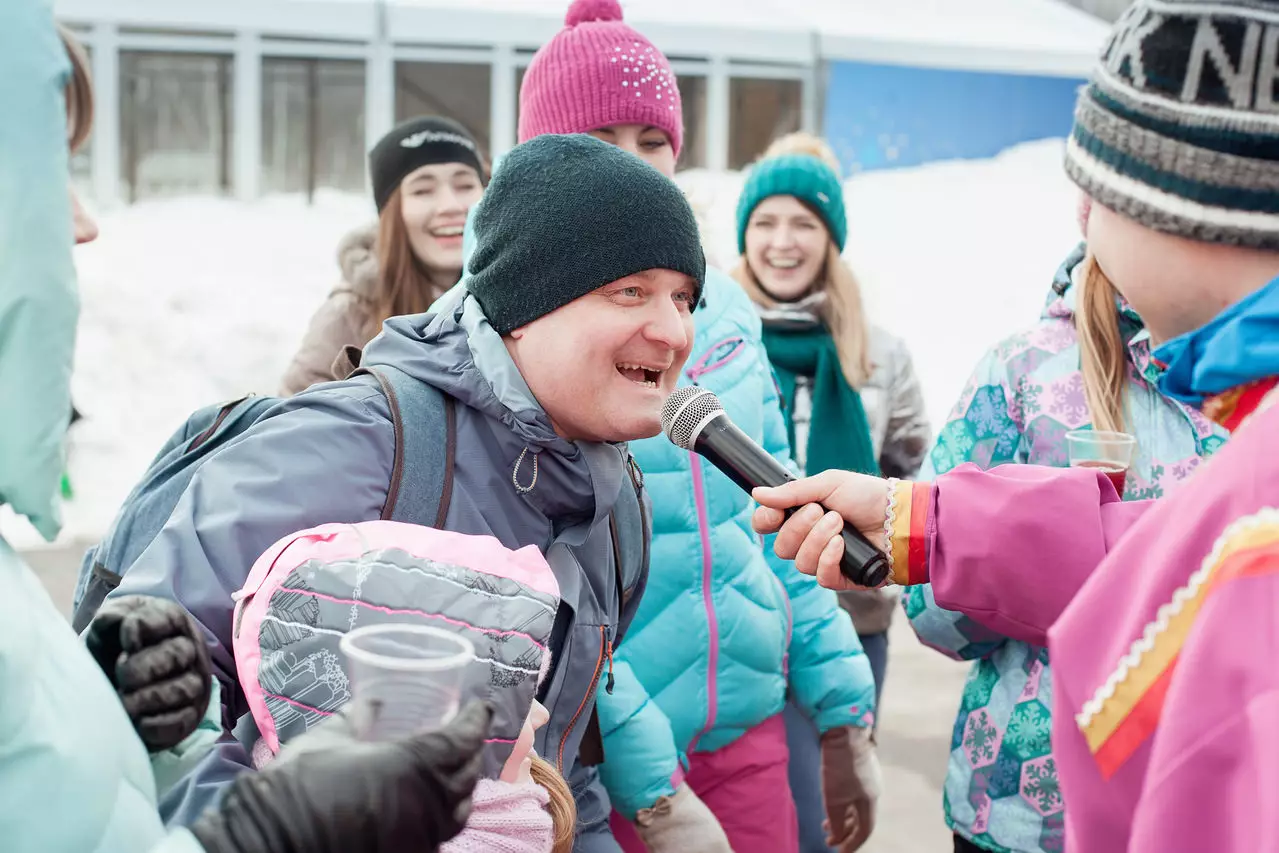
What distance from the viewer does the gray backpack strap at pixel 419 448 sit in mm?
2238

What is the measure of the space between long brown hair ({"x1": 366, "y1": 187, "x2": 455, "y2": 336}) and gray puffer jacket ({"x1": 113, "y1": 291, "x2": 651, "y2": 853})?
224 centimetres

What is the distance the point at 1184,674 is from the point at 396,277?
13.3 ft

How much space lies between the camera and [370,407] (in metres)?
2.30

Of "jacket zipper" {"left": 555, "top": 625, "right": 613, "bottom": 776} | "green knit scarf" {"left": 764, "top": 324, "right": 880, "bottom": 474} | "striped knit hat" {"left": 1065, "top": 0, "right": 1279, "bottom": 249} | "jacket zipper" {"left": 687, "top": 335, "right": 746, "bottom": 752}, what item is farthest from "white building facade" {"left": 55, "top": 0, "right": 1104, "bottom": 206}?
"striped knit hat" {"left": 1065, "top": 0, "right": 1279, "bottom": 249}

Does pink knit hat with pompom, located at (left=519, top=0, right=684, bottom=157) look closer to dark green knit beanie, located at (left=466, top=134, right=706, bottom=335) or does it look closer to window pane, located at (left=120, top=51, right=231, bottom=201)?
dark green knit beanie, located at (left=466, top=134, right=706, bottom=335)

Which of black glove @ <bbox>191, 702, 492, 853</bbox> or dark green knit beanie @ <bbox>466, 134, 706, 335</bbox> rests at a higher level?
dark green knit beanie @ <bbox>466, 134, 706, 335</bbox>

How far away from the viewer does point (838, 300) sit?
525 centimetres

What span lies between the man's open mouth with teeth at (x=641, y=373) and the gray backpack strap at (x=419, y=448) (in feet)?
1.19

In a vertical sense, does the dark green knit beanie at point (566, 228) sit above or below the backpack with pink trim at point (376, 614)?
above

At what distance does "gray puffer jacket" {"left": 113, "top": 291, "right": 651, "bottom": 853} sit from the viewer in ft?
6.77

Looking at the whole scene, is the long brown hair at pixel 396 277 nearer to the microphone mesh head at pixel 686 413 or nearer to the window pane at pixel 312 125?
the microphone mesh head at pixel 686 413

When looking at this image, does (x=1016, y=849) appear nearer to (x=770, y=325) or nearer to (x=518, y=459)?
(x=518, y=459)

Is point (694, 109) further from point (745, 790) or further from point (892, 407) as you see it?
point (745, 790)

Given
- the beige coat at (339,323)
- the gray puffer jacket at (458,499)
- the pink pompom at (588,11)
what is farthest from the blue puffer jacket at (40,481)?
the beige coat at (339,323)
